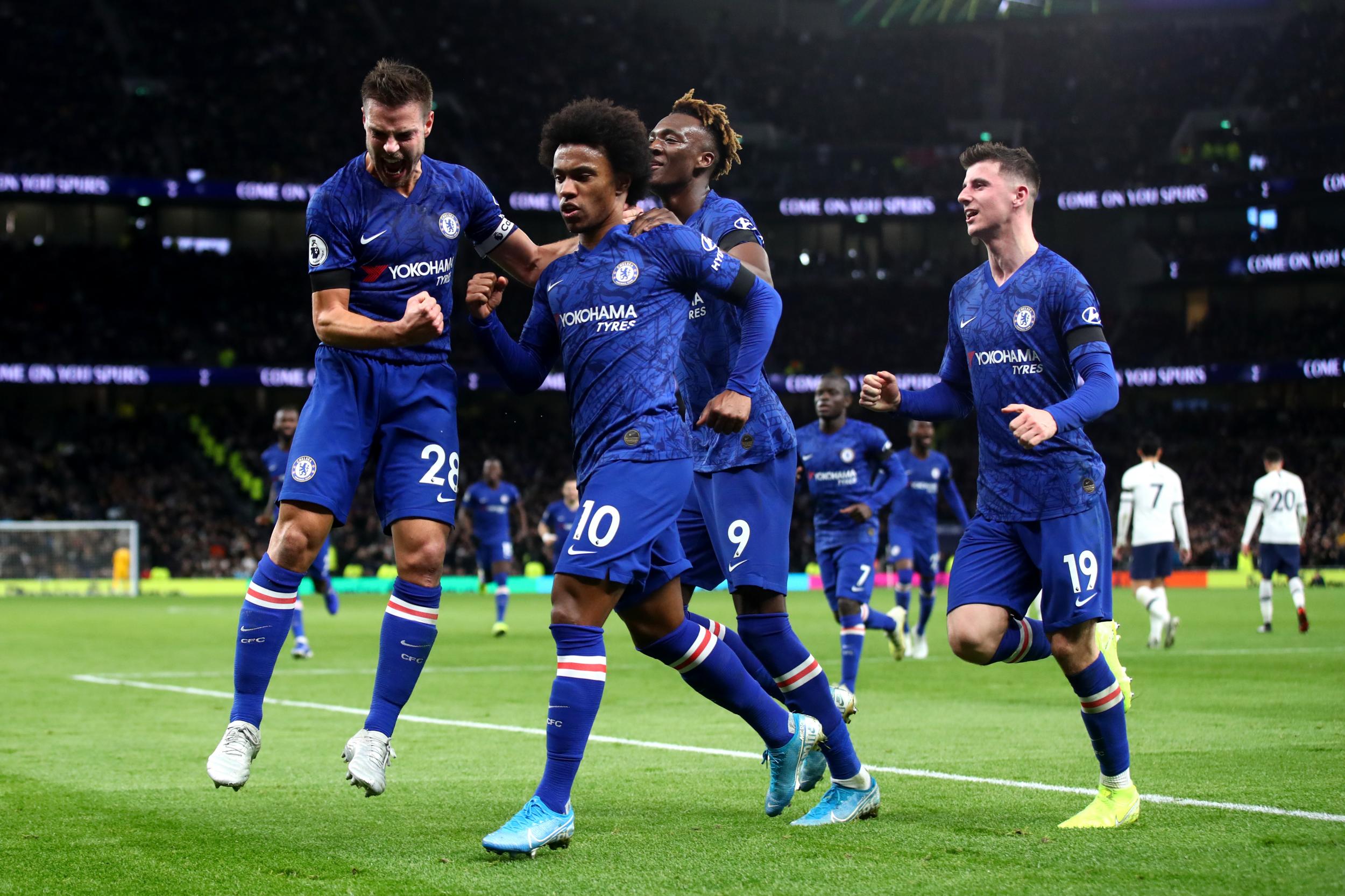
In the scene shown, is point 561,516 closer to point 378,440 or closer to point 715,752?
point 715,752

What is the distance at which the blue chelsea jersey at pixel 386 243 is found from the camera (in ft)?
17.7

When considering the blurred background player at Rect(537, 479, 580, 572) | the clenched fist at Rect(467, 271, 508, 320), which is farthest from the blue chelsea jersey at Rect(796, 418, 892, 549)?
the blurred background player at Rect(537, 479, 580, 572)

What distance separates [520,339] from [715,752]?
320cm

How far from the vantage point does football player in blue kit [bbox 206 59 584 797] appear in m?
5.33

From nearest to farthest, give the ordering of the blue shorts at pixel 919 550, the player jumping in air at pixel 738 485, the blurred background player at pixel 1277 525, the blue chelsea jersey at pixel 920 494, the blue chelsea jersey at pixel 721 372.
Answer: the player jumping in air at pixel 738 485 < the blue chelsea jersey at pixel 721 372 < the blue shorts at pixel 919 550 < the blue chelsea jersey at pixel 920 494 < the blurred background player at pixel 1277 525

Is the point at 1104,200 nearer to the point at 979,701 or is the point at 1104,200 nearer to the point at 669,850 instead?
the point at 979,701

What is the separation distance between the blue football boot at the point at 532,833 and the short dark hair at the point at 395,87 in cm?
247

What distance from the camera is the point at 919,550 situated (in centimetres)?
1616

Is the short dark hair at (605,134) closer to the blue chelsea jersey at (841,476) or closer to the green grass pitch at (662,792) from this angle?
the green grass pitch at (662,792)

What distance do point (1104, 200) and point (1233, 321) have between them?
6064 mm

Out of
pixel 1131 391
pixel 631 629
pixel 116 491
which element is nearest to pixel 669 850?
pixel 631 629

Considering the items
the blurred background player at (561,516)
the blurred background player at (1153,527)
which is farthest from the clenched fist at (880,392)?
the blurred background player at (561,516)

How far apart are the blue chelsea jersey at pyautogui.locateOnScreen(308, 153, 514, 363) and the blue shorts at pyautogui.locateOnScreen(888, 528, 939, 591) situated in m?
10.7

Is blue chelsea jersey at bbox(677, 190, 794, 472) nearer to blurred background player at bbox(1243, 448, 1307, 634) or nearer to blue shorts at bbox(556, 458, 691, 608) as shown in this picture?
blue shorts at bbox(556, 458, 691, 608)
